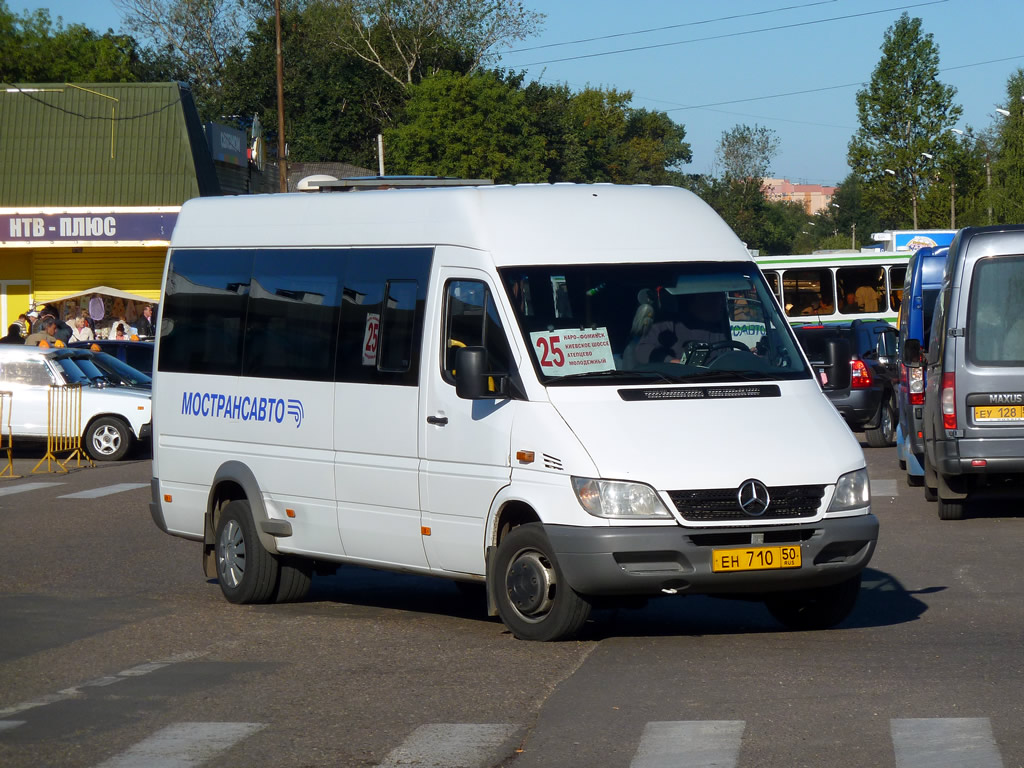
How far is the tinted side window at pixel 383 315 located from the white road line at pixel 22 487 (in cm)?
1056

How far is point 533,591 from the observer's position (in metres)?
8.54

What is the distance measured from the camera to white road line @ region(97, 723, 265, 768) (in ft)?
20.4

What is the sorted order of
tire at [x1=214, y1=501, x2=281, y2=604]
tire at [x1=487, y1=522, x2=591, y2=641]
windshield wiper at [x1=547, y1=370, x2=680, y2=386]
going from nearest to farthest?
tire at [x1=487, y1=522, x2=591, y2=641], windshield wiper at [x1=547, y1=370, x2=680, y2=386], tire at [x1=214, y1=501, x2=281, y2=604]

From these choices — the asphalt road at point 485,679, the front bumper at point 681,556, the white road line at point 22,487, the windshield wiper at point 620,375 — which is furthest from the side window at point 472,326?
the white road line at point 22,487

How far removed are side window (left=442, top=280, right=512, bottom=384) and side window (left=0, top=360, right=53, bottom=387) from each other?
1598 cm

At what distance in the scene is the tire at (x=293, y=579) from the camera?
35.0ft

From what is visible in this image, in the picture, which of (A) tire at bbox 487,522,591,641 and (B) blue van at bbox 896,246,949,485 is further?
(B) blue van at bbox 896,246,949,485

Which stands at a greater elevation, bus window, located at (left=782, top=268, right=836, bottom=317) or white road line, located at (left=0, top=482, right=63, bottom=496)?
bus window, located at (left=782, top=268, right=836, bottom=317)

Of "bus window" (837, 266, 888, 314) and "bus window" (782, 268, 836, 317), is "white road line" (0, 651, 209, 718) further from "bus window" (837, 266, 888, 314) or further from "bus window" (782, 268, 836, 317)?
"bus window" (837, 266, 888, 314)

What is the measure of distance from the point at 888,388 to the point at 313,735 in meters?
18.3

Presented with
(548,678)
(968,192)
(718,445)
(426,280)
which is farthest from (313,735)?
(968,192)

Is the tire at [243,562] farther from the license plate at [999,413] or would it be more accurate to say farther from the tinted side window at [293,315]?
the license plate at [999,413]

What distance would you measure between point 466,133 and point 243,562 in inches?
2728

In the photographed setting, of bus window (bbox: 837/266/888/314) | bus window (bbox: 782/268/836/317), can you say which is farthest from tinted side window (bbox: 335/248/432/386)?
bus window (bbox: 837/266/888/314)
